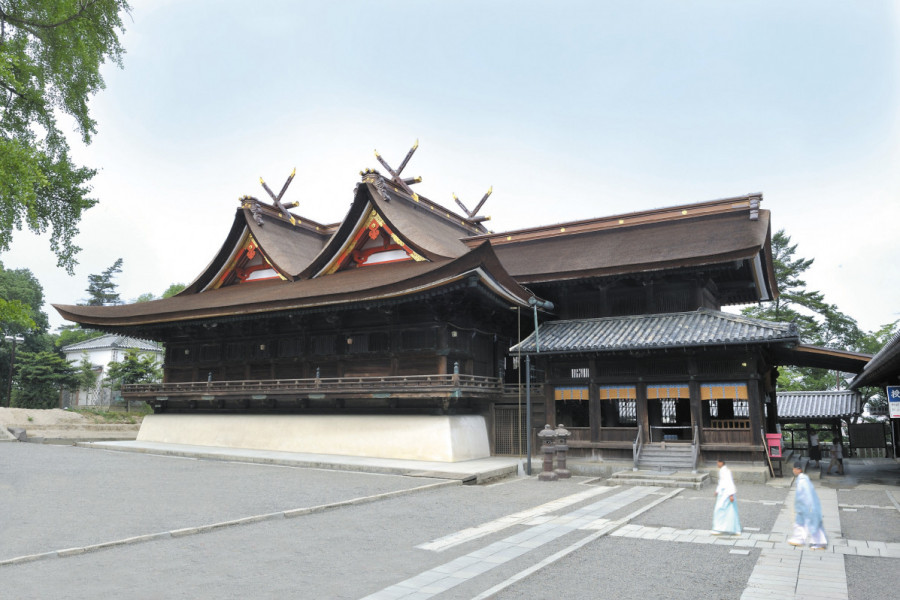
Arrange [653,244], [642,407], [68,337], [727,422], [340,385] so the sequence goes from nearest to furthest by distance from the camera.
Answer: [642,407] < [727,422] < [340,385] < [653,244] < [68,337]

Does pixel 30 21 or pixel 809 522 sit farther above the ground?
pixel 30 21

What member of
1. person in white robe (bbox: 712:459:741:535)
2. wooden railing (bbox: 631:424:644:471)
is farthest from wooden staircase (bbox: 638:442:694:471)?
person in white robe (bbox: 712:459:741:535)

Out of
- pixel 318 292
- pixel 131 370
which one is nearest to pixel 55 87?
pixel 318 292

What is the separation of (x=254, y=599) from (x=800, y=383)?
153 feet

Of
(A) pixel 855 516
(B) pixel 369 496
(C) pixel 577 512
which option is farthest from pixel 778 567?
(B) pixel 369 496

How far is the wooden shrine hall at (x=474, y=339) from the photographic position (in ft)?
65.6

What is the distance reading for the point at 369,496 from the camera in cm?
1413

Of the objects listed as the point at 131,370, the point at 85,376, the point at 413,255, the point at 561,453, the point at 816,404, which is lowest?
the point at 561,453

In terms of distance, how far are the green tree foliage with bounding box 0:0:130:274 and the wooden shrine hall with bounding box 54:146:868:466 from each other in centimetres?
867

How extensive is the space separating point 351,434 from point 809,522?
55.2ft

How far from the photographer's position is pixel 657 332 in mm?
20094

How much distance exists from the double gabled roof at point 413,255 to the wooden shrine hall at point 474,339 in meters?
0.09

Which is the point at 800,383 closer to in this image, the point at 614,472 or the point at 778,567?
the point at 614,472

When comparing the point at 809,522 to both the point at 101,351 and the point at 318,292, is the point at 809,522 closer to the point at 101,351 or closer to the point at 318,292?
the point at 318,292
